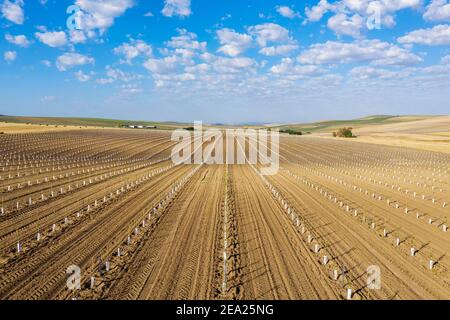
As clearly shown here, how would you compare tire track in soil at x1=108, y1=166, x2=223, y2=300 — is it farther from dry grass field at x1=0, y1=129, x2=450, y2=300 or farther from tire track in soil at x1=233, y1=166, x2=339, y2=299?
tire track in soil at x1=233, y1=166, x2=339, y2=299

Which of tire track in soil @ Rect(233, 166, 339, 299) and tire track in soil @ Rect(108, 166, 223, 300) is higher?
tire track in soil @ Rect(108, 166, 223, 300)

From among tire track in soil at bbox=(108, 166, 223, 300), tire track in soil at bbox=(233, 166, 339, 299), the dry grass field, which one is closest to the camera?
tire track in soil at bbox=(108, 166, 223, 300)

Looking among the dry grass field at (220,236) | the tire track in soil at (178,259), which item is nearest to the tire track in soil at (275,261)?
the dry grass field at (220,236)

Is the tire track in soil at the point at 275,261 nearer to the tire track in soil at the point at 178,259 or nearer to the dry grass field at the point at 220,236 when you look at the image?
the dry grass field at the point at 220,236

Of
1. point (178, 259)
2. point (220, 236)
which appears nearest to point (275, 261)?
point (178, 259)

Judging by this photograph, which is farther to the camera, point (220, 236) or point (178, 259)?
point (220, 236)

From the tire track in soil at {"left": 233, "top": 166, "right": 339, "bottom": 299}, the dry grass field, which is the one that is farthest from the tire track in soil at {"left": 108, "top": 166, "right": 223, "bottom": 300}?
the tire track in soil at {"left": 233, "top": 166, "right": 339, "bottom": 299}

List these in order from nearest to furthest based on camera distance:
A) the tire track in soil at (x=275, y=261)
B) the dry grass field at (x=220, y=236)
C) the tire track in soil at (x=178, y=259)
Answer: the tire track in soil at (x=178, y=259) → the tire track in soil at (x=275, y=261) → the dry grass field at (x=220, y=236)

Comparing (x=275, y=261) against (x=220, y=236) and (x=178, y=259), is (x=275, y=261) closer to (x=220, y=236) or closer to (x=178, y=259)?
(x=178, y=259)
